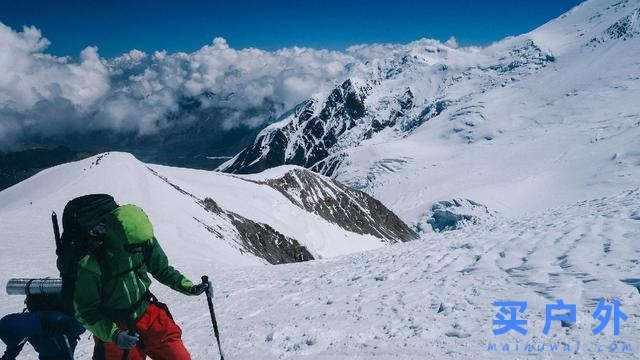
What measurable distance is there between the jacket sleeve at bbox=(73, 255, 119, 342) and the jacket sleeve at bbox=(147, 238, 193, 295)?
938mm

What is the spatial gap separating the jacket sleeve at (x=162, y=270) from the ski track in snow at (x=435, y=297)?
123 inches

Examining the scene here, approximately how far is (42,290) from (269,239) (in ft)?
167

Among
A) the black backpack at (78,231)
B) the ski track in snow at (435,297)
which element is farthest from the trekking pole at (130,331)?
the ski track in snow at (435,297)

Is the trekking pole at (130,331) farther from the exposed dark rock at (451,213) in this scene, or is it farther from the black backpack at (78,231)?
the exposed dark rock at (451,213)

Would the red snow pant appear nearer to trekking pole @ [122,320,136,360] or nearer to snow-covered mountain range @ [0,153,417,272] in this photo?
trekking pole @ [122,320,136,360]

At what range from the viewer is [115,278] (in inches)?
229

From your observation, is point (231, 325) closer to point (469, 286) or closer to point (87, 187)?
point (469, 286)

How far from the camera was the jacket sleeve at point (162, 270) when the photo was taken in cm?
637

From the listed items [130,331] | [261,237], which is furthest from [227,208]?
[130,331]

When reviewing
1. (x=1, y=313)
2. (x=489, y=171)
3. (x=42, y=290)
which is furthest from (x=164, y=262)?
(x=489, y=171)

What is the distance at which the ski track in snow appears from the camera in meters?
8.14

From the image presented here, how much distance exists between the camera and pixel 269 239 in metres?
56.8

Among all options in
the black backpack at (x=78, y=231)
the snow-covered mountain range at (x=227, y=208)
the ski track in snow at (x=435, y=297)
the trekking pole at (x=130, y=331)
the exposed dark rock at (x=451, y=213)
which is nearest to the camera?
the trekking pole at (x=130, y=331)

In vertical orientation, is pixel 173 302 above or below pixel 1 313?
below
